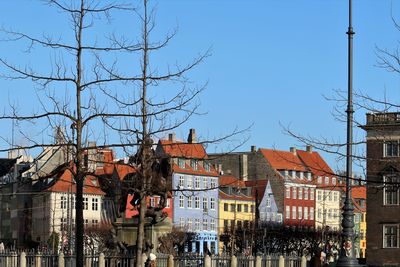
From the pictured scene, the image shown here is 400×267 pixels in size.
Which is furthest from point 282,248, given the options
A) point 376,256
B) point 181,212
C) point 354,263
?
point 354,263

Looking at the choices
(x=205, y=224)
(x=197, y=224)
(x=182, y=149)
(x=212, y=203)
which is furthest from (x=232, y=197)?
(x=182, y=149)

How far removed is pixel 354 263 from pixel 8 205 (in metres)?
112

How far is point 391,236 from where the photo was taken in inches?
3214

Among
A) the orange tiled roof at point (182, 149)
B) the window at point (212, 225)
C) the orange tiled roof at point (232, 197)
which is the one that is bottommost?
the window at point (212, 225)

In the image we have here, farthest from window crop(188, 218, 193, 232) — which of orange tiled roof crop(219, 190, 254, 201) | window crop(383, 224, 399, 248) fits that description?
window crop(383, 224, 399, 248)

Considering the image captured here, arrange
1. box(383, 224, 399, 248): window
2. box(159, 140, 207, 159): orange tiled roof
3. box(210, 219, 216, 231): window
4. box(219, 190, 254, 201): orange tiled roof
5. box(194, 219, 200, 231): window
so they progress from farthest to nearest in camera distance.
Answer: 1. box(219, 190, 254, 201): orange tiled roof
2. box(210, 219, 216, 231): window
3. box(194, 219, 200, 231): window
4. box(383, 224, 399, 248): window
5. box(159, 140, 207, 159): orange tiled roof

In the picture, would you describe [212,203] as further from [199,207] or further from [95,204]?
[95,204]

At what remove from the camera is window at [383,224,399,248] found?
81312 mm

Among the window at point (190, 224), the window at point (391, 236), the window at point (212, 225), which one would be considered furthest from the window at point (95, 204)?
the window at point (391, 236)

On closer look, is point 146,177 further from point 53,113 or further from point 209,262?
point 209,262

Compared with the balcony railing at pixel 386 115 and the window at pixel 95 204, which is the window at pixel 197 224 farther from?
the balcony railing at pixel 386 115

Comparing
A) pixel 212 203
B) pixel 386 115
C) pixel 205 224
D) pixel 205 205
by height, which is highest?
pixel 386 115

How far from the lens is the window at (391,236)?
81.3m

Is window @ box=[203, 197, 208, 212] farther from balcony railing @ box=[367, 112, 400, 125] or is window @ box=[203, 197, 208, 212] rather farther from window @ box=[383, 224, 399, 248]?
balcony railing @ box=[367, 112, 400, 125]
